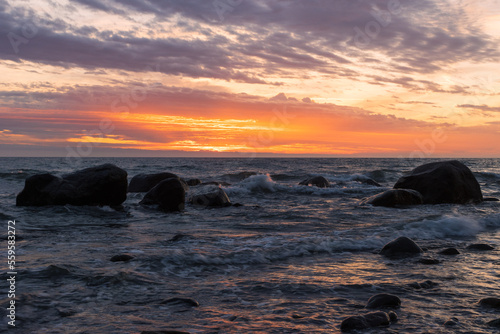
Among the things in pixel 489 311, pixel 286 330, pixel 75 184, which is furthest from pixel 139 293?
pixel 75 184

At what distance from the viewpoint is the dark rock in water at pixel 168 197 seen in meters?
14.2

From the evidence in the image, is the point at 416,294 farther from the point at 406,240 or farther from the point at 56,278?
the point at 56,278

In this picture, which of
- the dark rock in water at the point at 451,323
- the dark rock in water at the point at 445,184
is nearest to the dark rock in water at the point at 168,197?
the dark rock in water at the point at 445,184

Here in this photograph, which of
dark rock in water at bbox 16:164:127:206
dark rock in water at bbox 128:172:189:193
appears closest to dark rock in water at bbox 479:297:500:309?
dark rock in water at bbox 16:164:127:206

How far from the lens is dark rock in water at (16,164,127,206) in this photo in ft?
44.0

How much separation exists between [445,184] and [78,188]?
14124 mm

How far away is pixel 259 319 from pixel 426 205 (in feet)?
42.4

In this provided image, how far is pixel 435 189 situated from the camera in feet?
53.1

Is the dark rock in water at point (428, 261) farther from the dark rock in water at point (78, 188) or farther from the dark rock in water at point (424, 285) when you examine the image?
the dark rock in water at point (78, 188)

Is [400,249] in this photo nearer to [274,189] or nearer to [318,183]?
[274,189]

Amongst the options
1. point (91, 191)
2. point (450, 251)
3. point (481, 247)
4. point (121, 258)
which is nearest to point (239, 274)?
point (121, 258)

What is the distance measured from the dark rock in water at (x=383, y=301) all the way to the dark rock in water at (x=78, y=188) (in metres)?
11.5

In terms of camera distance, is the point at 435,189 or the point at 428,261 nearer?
the point at 428,261

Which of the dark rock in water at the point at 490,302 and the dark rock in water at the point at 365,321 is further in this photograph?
the dark rock in water at the point at 490,302
